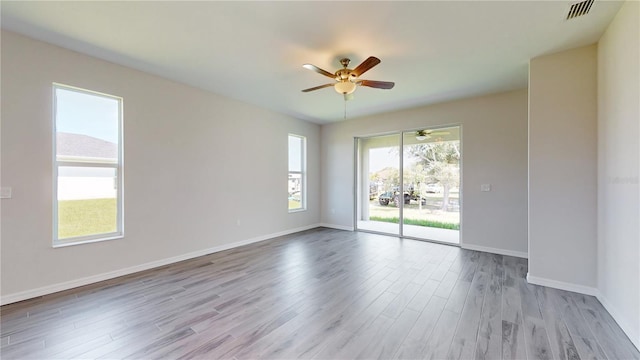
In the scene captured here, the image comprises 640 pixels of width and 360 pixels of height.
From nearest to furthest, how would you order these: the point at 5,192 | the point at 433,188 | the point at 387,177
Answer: the point at 5,192
the point at 433,188
the point at 387,177

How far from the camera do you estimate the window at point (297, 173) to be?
6.18 m

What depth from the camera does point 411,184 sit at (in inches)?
218

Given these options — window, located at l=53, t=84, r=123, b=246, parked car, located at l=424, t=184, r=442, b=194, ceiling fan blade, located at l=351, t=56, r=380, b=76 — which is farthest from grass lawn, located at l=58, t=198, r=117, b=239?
parked car, located at l=424, t=184, r=442, b=194

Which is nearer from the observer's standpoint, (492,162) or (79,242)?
(79,242)

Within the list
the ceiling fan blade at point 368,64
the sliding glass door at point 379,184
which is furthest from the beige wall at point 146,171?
the ceiling fan blade at point 368,64

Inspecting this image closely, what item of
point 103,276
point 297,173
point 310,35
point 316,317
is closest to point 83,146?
point 103,276

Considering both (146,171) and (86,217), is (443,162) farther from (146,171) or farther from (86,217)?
(86,217)

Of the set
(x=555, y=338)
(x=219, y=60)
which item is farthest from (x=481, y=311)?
(x=219, y=60)

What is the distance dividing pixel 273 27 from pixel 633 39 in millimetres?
3107

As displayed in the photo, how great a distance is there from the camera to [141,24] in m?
2.48

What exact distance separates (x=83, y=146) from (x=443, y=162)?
19.0 feet

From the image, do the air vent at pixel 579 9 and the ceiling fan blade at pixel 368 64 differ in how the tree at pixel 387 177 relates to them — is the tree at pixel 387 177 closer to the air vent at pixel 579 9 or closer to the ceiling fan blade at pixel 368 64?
the ceiling fan blade at pixel 368 64

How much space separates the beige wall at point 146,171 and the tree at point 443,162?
10.1 feet

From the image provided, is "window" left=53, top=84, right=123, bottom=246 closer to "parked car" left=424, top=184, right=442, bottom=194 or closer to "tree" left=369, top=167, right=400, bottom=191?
"tree" left=369, top=167, right=400, bottom=191
